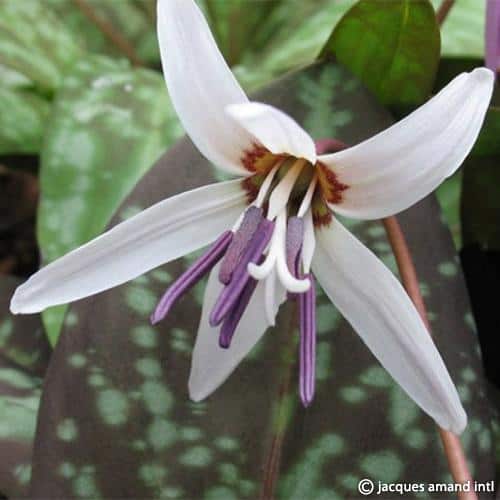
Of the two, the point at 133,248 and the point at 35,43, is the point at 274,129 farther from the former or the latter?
the point at 35,43

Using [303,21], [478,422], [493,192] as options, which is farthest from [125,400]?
[303,21]

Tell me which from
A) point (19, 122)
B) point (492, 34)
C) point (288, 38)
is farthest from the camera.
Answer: point (288, 38)

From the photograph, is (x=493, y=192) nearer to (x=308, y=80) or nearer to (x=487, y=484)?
(x=308, y=80)

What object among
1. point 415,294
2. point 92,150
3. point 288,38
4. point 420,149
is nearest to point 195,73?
point 420,149

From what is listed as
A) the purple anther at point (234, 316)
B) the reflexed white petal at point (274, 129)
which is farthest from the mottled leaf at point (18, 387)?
the reflexed white petal at point (274, 129)

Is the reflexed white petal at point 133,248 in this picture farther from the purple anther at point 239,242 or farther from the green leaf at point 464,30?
the green leaf at point 464,30

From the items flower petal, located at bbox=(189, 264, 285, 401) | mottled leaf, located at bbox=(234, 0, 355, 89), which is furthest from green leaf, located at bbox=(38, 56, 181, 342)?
flower petal, located at bbox=(189, 264, 285, 401)

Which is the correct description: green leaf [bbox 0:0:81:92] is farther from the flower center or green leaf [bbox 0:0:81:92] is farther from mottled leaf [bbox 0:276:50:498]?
the flower center
